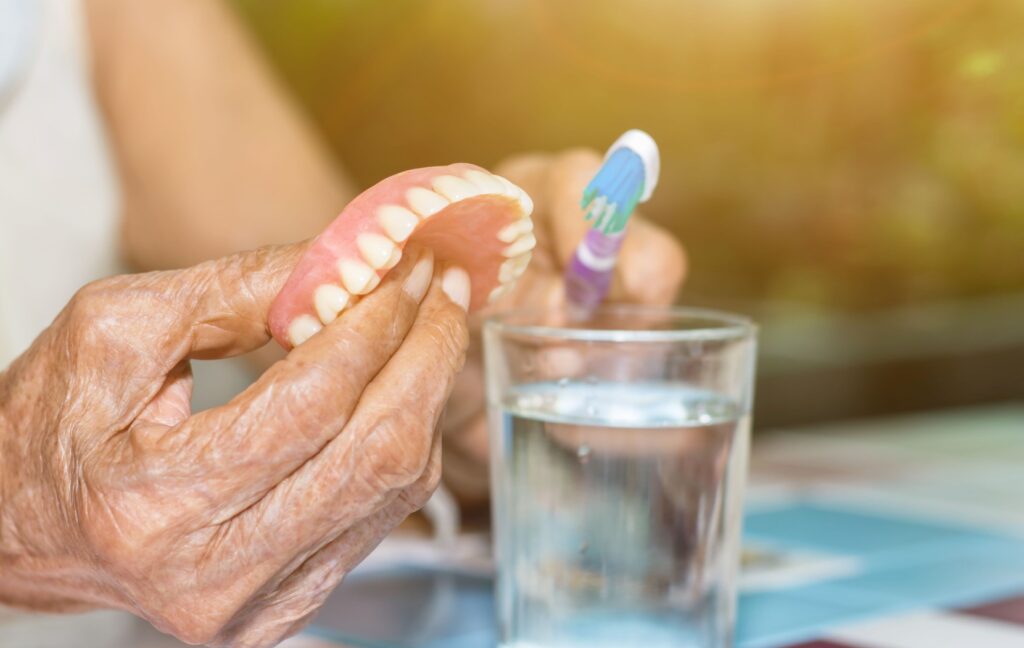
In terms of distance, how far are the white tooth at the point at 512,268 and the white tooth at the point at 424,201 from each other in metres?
0.06

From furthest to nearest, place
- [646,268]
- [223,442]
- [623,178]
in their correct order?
[646,268] → [623,178] → [223,442]

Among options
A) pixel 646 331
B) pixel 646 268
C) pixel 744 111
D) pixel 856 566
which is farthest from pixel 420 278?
pixel 744 111

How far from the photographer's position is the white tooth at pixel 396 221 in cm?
31

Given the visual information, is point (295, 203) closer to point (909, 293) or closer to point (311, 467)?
point (311, 467)

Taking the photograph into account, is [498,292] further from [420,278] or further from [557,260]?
[557,260]

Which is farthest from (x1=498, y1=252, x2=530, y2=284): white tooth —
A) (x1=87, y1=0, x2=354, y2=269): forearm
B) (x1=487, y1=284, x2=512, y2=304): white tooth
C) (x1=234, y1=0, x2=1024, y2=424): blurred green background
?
(x1=234, y1=0, x2=1024, y2=424): blurred green background

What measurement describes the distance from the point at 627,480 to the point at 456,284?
Result: 12 centimetres

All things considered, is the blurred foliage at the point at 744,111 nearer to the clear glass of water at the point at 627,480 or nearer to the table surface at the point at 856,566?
the table surface at the point at 856,566

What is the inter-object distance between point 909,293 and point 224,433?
8.47ft

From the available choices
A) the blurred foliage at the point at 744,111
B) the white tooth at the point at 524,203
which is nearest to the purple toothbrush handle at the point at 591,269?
the white tooth at the point at 524,203

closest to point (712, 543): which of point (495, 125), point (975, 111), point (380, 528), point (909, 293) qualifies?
point (380, 528)

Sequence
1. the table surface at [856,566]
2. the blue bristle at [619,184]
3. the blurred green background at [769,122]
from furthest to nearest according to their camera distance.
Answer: the blurred green background at [769,122], the table surface at [856,566], the blue bristle at [619,184]

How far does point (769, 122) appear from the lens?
109 inches

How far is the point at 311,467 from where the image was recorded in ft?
1.03
